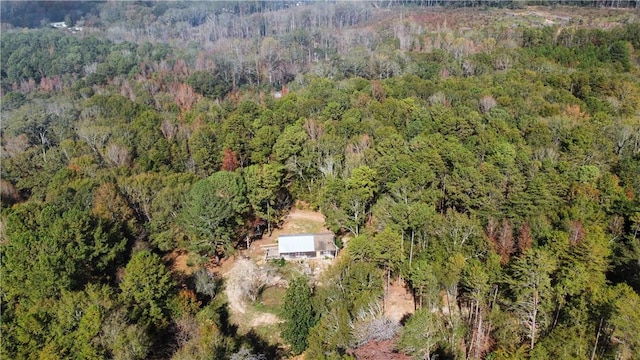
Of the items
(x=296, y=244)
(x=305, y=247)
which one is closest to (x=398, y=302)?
(x=305, y=247)

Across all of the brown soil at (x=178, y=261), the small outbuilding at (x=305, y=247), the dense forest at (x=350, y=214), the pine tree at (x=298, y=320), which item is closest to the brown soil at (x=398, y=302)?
the dense forest at (x=350, y=214)

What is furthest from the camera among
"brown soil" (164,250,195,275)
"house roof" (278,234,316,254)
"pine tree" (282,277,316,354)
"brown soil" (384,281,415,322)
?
"house roof" (278,234,316,254)

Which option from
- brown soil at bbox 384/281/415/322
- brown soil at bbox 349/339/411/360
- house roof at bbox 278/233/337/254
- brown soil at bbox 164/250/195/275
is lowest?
brown soil at bbox 164/250/195/275

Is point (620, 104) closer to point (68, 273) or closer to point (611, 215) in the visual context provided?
point (611, 215)

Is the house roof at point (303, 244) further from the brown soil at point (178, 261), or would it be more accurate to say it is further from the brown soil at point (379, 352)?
the brown soil at point (379, 352)

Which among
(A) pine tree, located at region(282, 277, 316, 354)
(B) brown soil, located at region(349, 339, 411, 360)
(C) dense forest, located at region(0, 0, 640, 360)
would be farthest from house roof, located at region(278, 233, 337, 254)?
(B) brown soil, located at region(349, 339, 411, 360)

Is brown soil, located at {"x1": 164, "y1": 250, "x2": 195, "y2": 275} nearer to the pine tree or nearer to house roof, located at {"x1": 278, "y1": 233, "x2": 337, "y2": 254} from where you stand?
house roof, located at {"x1": 278, "y1": 233, "x2": 337, "y2": 254}
